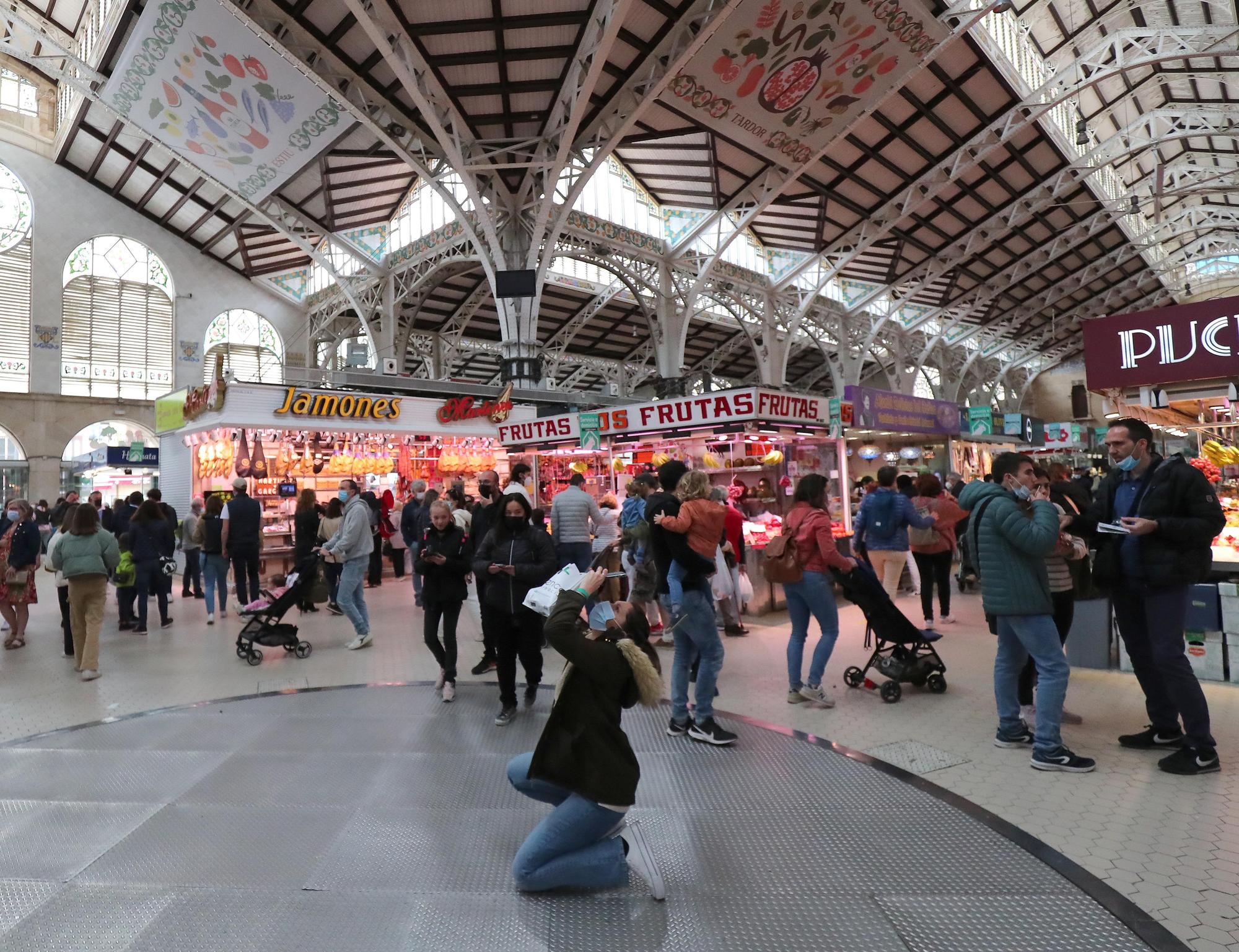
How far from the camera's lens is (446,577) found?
5293 mm

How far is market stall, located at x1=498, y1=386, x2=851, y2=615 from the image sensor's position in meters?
9.39

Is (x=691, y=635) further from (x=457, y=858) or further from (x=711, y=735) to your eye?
(x=457, y=858)

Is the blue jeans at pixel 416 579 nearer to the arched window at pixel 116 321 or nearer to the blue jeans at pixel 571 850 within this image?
the blue jeans at pixel 571 850

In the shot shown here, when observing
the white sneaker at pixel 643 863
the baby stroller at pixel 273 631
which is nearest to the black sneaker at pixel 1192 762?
the white sneaker at pixel 643 863

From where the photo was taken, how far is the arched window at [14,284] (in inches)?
805

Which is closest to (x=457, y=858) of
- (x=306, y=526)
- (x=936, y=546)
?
(x=936, y=546)

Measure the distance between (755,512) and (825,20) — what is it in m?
8.63

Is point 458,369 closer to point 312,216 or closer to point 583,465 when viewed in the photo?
point 312,216

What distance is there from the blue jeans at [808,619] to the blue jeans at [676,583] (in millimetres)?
957

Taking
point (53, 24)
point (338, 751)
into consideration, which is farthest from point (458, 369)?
point (338, 751)

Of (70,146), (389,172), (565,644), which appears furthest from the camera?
(70,146)

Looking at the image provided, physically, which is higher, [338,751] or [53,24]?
[53,24]

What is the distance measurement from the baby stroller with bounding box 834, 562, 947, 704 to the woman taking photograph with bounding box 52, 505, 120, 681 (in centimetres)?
578

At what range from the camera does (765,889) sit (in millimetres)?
2617
